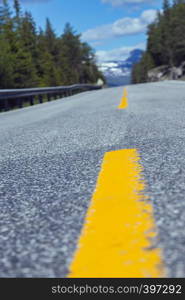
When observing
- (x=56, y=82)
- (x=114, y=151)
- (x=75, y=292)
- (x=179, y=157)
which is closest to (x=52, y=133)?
(x=114, y=151)

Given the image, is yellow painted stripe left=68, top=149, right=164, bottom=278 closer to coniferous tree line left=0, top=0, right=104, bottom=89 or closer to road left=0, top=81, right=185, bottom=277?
road left=0, top=81, right=185, bottom=277

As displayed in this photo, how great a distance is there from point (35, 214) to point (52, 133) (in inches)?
132

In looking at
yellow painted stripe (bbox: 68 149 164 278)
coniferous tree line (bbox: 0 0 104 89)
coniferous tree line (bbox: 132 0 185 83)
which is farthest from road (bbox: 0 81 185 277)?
coniferous tree line (bbox: 132 0 185 83)

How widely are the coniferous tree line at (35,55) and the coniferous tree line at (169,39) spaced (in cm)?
1729

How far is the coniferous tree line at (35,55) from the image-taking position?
41866 mm

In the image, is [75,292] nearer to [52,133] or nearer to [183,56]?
[52,133]

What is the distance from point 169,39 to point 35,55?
41.1m

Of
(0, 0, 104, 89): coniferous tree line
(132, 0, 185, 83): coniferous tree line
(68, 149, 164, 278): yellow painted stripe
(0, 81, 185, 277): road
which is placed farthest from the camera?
(132, 0, 185, 83): coniferous tree line

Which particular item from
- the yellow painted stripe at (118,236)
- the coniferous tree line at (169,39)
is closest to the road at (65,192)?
the yellow painted stripe at (118,236)

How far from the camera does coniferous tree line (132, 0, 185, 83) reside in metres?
84.8

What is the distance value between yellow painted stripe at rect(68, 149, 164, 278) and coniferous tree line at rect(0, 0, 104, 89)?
3493 centimetres

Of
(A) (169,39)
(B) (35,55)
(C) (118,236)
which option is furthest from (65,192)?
(A) (169,39)

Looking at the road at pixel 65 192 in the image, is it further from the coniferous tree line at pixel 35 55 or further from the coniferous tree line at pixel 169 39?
the coniferous tree line at pixel 169 39

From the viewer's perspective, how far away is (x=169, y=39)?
88.7 meters
